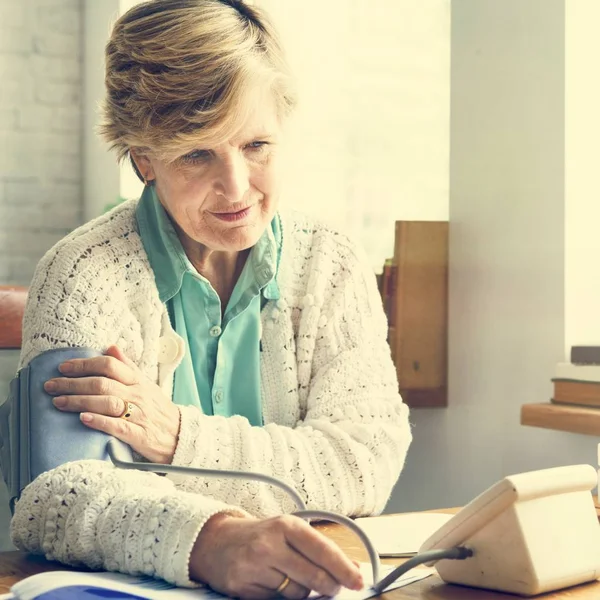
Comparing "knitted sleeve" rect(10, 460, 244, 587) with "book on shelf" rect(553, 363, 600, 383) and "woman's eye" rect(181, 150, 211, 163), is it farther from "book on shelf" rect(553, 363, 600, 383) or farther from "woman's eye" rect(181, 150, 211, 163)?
"book on shelf" rect(553, 363, 600, 383)

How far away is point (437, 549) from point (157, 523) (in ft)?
0.83

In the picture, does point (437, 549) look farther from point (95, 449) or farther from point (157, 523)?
point (95, 449)

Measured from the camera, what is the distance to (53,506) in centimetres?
102

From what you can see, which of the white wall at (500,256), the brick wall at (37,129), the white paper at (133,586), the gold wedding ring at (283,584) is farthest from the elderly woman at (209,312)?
the brick wall at (37,129)

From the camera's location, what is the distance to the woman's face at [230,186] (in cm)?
127

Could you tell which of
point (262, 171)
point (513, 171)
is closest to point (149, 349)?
point (262, 171)

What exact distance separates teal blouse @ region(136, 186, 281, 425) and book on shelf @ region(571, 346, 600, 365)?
25.3 inches

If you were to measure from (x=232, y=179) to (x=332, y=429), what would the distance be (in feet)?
1.13

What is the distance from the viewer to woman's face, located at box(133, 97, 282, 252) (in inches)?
50.0

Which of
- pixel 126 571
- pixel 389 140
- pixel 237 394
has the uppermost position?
pixel 389 140

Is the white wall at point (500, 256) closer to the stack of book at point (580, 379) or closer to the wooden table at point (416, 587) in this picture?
the stack of book at point (580, 379)

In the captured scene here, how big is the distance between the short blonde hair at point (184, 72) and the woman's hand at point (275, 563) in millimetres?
580

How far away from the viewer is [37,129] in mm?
2568

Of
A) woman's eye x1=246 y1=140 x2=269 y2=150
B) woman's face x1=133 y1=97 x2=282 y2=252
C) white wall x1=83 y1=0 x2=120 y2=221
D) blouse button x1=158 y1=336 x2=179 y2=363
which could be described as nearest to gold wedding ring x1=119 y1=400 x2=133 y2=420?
blouse button x1=158 y1=336 x2=179 y2=363
